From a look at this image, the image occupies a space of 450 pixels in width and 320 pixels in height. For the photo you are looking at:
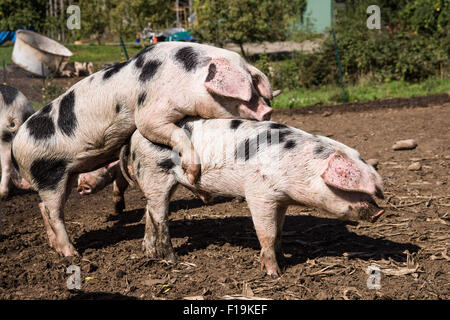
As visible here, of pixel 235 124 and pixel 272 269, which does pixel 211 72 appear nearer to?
pixel 235 124

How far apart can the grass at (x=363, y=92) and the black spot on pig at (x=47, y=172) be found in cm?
806

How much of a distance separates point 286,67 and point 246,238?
384 inches

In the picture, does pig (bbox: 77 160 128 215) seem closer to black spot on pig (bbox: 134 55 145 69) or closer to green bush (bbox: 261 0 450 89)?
black spot on pig (bbox: 134 55 145 69)

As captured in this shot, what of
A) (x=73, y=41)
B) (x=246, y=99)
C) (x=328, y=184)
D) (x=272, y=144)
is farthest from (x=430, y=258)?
(x=73, y=41)

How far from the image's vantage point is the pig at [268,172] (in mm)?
3783

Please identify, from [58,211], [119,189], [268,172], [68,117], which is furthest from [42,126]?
[268,172]

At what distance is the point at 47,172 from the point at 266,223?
6.80 ft

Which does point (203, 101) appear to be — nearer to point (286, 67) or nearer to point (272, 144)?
point (272, 144)

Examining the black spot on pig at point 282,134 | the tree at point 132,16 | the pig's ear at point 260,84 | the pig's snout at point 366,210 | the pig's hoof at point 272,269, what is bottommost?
the pig's hoof at point 272,269

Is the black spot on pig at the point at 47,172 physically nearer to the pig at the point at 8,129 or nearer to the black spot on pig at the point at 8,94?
the pig at the point at 8,129

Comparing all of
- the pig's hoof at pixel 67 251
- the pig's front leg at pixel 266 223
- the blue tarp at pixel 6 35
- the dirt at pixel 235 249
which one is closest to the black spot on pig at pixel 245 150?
the pig's front leg at pixel 266 223

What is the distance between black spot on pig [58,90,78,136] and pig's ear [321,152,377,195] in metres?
2.25

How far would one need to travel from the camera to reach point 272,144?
4.03 m

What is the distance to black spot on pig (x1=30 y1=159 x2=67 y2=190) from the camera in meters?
4.79
